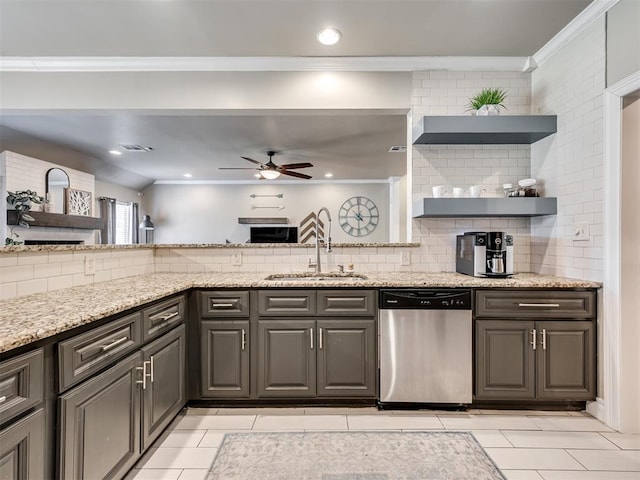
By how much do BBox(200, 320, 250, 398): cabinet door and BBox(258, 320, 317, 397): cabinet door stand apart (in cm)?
11

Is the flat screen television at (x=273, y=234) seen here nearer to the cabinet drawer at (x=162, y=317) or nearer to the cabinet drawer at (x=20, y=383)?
the cabinet drawer at (x=162, y=317)

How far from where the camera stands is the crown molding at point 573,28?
2.06m

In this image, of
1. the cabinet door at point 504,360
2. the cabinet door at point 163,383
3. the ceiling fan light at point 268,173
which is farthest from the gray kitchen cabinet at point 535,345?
the ceiling fan light at point 268,173

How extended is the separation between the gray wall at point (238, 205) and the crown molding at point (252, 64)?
5277mm

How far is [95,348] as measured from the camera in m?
1.29

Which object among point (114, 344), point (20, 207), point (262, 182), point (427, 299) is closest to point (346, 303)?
point (427, 299)

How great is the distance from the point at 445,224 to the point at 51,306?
8.73ft

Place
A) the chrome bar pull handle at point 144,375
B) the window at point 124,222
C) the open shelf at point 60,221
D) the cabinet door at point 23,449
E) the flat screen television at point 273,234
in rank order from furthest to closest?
the flat screen television at point 273,234 < the window at point 124,222 < the open shelf at point 60,221 < the chrome bar pull handle at point 144,375 < the cabinet door at point 23,449

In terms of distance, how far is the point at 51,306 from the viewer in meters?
1.40

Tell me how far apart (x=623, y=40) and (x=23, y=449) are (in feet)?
11.1

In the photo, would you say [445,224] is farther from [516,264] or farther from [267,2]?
[267,2]

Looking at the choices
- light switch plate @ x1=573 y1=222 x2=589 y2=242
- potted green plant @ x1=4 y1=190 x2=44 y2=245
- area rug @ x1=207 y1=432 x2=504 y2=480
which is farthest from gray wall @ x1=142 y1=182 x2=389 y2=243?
area rug @ x1=207 y1=432 x2=504 y2=480

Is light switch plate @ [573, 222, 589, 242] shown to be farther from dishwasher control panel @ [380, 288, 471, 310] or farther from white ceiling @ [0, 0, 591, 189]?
white ceiling @ [0, 0, 591, 189]

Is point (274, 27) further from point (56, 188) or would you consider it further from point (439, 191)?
point (56, 188)
